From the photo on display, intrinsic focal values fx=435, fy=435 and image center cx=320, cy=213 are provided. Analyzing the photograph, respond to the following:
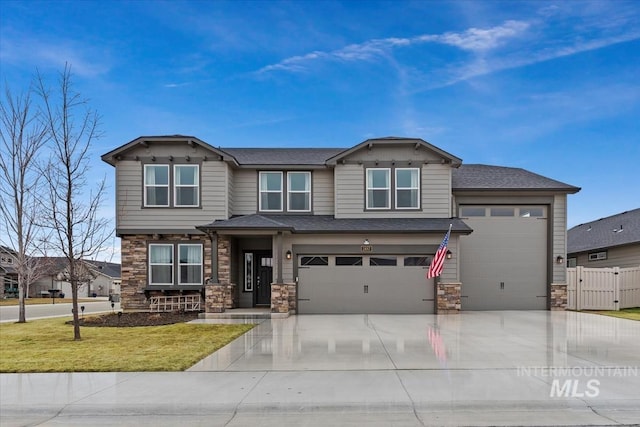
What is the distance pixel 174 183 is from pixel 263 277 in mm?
5239

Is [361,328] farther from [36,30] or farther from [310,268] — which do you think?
[36,30]

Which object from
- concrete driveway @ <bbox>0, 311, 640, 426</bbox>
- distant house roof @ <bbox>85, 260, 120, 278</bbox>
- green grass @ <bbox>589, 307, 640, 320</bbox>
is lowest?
distant house roof @ <bbox>85, 260, 120, 278</bbox>

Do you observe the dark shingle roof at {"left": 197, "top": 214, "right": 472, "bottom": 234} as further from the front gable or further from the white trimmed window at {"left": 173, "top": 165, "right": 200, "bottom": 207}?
the white trimmed window at {"left": 173, "top": 165, "right": 200, "bottom": 207}

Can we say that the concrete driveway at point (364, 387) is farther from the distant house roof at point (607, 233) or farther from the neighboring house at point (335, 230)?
the distant house roof at point (607, 233)

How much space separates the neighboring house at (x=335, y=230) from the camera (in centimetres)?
1631

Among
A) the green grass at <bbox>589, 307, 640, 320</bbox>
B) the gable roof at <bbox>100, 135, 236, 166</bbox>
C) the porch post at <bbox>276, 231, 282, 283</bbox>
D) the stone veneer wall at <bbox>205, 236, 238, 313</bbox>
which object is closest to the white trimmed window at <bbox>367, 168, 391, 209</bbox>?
the porch post at <bbox>276, 231, 282, 283</bbox>

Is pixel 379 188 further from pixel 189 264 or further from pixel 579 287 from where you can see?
pixel 579 287

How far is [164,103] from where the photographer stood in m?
20.8

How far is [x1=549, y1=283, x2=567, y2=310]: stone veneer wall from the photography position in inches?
680

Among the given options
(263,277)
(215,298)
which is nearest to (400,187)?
(263,277)

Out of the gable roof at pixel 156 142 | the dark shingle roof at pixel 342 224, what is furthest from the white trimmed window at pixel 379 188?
the gable roof at pixel 156 142

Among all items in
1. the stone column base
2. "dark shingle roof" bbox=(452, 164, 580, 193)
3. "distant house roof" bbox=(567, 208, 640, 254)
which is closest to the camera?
the stone column base

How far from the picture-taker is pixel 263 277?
59.8 feet

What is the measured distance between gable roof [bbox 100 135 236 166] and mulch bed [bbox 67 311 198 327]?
5.95m
